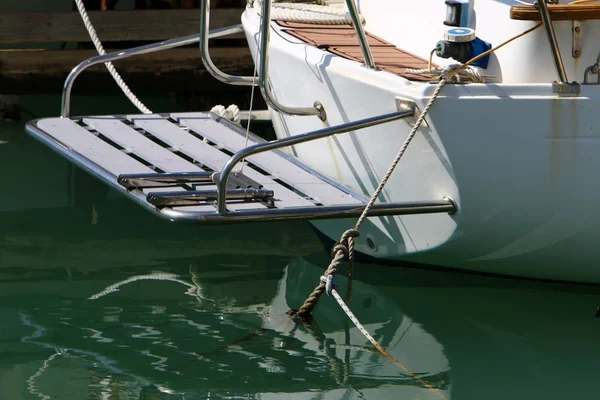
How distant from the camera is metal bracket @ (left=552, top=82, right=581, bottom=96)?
11.1 ft

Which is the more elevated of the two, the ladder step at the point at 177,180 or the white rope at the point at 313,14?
the white rope at the point at 313,14

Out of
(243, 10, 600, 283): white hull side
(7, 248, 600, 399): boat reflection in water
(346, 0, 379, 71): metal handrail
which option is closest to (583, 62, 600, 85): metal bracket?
(243, 10, 600, 283): white hull side

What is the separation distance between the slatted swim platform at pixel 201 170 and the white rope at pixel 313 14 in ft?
1.88

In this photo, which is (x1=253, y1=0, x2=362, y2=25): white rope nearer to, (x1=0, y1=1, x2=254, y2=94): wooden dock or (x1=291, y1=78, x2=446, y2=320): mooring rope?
(x1=291, y1=78, x2=446, y2=320): mooring rope

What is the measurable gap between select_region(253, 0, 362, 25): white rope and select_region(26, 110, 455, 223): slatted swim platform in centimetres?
57

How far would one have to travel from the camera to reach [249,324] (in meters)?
3.69

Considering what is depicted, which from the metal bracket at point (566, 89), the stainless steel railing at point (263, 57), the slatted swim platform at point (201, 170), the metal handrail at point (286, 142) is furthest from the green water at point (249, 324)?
the metal bracket at point (566, 89)

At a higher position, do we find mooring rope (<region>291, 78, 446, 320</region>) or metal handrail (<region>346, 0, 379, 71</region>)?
metal handrail (<region>346, 0, 379, 71</region>)

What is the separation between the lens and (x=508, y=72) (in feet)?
11.7

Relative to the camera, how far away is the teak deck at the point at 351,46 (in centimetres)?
384

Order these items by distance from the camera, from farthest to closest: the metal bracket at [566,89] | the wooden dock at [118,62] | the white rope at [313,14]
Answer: the wooden dock at [118,62], the white rope at [313,14], the metal bracket at [566,89]

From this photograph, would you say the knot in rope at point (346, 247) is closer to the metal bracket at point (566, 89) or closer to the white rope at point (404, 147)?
the white rope at point (404, 147)

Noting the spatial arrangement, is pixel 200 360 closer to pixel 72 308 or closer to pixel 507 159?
pixel 72 308

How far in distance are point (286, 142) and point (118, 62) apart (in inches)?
142
